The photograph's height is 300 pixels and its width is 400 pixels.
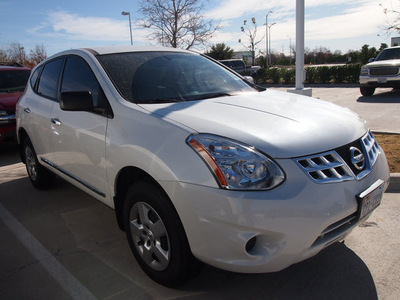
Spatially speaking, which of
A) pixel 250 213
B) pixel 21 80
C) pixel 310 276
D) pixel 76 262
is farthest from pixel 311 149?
pixel 21 80

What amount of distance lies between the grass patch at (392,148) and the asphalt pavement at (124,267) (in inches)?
23.7

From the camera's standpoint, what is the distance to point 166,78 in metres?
3.07

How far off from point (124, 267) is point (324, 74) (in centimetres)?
2001

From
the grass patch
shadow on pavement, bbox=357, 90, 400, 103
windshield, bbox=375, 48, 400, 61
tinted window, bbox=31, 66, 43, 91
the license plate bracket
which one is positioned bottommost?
the grass patch

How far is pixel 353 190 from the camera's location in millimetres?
2035

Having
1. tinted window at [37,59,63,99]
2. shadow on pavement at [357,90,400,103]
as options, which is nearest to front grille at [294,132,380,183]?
tinted window at [37,59,63,99]

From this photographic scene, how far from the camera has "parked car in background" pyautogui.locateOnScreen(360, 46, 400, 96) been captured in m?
12.0

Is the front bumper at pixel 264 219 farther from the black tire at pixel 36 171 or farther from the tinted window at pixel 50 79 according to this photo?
the black tire at pixel 36 171

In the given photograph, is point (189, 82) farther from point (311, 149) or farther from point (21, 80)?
point (21, 80)

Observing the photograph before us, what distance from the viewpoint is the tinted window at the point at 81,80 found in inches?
112

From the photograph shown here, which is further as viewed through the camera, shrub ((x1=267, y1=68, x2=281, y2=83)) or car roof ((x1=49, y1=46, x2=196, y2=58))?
shrub ((x1=267, y1=68, x2=281, y2=83))

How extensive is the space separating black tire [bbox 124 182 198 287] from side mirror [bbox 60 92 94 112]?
0.80 metres

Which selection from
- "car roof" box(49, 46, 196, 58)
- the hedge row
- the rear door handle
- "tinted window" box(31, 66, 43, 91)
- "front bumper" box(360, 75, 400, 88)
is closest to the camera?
"car roof" box(49, 46, 196, 58)

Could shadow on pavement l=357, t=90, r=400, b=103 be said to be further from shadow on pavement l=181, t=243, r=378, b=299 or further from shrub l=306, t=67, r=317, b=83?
shadow on pavement l=181, t=243, r=378, b=299
